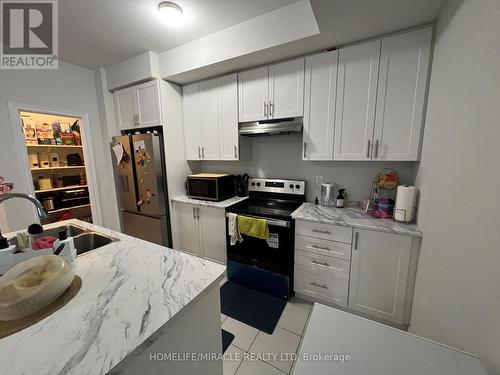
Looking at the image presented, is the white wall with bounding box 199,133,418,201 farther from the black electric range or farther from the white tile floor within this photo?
the white tile floor

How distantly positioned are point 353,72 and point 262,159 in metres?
1.24

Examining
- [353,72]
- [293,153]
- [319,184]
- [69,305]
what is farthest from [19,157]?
[353,72]

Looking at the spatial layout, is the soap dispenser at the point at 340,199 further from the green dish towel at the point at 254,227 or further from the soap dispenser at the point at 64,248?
the soap dispenser at the point at 64,248

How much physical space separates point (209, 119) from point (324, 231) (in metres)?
1.79

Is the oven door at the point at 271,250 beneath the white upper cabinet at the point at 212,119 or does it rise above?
beneath

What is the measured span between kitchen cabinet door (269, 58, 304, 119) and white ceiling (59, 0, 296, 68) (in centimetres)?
46

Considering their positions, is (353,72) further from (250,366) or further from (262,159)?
(250,366)

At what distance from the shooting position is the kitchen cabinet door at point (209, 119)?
7.73 feet

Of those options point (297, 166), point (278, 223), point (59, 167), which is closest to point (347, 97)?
point (297, 166)

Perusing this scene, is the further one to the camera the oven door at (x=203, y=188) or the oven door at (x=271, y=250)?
the oven door at (x=203, y=188)

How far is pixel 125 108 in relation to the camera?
264cm

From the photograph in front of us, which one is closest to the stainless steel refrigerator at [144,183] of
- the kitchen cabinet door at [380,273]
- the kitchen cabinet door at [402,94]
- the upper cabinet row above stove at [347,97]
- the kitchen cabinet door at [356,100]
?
the upper cabinet row above stove at [347,97]

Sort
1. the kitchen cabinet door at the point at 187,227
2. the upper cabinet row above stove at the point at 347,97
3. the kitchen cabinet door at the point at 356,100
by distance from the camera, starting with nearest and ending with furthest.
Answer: the upper cabinet row above stove at the point at 347,97
the kitchen cabinet door at the point at 356,100
the kitchen cabinet door at the point at 187,227

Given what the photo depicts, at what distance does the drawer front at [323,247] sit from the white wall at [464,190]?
1.58 ft
